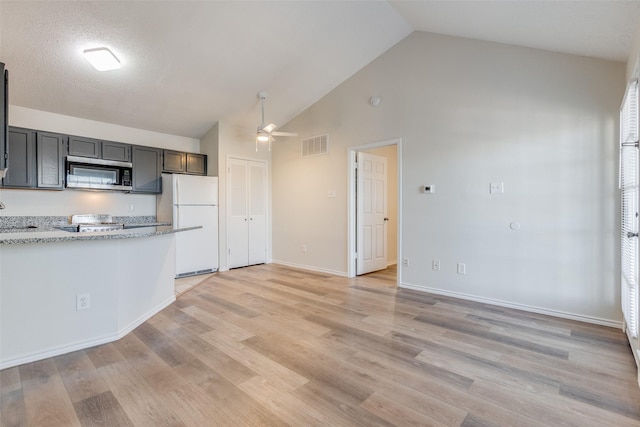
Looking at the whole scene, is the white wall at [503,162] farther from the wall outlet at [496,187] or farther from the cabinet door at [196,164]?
the cabinet door at [196,164]

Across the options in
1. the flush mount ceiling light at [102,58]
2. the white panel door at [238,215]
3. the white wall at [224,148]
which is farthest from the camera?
the white panel door at [238,215]

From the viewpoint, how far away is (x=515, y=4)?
8.63ft

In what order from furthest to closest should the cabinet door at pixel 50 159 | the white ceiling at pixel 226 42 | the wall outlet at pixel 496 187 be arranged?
the cabinet door at pixel 50 159 < the wall outlet at pixel 496 187 < the white ceiling at pixel 226 42

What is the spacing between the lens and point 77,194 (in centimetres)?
457

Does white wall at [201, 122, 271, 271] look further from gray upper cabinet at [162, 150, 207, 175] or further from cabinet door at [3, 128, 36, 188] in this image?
cabinet door at [3, 128, 36, 188]

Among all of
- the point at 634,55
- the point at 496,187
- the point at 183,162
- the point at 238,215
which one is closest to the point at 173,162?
the point at 183,162

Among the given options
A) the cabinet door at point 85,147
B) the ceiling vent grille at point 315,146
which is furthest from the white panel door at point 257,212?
the cabinet door at point 85,147

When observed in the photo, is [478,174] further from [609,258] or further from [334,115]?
[334,115]

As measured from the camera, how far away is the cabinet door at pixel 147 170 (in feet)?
16.2

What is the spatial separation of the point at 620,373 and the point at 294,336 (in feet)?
7.80

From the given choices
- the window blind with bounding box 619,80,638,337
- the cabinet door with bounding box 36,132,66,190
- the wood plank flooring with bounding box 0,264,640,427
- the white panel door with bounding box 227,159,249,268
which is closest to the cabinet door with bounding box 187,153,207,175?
the white panel door with bounding box 227,159,249,268

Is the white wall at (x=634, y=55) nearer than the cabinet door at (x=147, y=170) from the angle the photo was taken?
Yes

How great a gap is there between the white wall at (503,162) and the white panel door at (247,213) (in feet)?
6.29

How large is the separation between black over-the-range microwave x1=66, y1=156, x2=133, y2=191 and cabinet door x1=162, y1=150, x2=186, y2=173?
0.55 m
